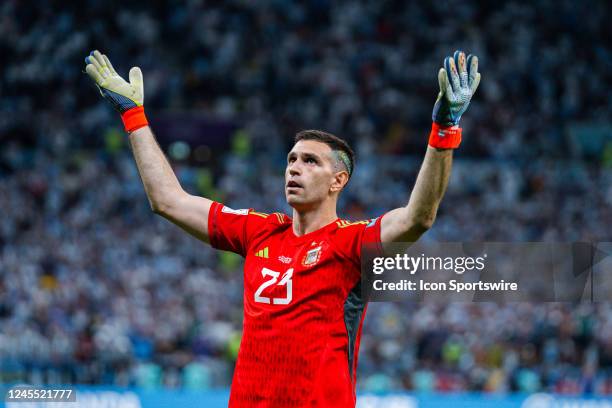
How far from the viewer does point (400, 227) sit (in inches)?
181

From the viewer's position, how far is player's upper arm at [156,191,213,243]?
206 inches

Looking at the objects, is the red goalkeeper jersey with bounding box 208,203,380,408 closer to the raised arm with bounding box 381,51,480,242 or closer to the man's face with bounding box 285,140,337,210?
the man's face with bounding box 285,140,337,210

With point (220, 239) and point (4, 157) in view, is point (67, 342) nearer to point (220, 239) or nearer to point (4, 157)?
point (4, 157)

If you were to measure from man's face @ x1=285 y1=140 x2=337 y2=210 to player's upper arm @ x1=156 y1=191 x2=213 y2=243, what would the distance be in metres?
0.45

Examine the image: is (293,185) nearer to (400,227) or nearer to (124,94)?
(400,227)

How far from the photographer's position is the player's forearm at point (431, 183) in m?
4.42

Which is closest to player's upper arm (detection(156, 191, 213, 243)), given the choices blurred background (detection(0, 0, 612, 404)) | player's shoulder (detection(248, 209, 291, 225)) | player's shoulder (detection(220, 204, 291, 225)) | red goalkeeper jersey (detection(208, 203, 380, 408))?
player's shoulder (detection(220, 204, 291, 225))

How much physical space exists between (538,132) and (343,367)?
1744 cm

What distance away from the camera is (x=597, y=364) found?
46.0 ft

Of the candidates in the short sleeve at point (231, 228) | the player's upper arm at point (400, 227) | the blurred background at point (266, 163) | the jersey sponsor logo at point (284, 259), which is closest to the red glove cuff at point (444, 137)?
the player's upper arm at point (400, 227)

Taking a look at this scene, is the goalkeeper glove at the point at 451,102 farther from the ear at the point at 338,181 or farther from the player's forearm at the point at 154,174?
the player's forearm at the point at 154,174

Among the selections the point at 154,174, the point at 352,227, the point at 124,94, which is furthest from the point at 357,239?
the point at 124,94

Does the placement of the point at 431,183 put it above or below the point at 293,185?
below

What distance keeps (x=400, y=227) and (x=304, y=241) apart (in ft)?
2.17
